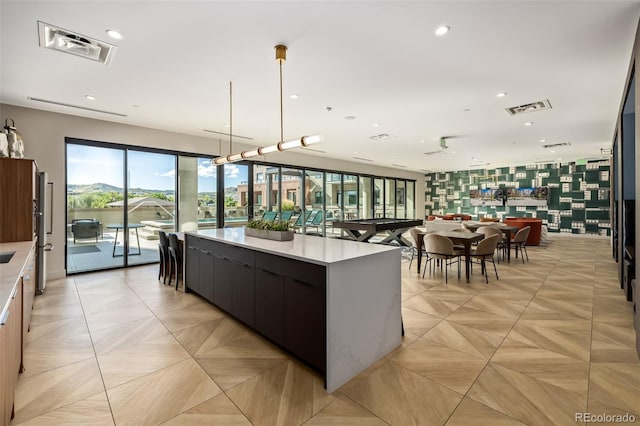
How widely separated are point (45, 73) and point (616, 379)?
638 cm

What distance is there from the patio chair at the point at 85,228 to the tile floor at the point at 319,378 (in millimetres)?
1968

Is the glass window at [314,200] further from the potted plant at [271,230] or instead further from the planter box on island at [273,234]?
the planter box on island at [273,234]

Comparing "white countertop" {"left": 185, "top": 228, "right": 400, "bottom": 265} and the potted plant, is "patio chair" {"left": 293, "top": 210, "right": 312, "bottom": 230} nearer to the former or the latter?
the potted plant

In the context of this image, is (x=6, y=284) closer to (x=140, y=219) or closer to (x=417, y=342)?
(x=417, y=342)

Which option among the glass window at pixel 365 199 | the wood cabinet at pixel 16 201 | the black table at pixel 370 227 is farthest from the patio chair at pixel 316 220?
the wood cabinet at pixel 16 201

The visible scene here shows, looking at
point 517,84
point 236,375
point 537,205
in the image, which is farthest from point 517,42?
point 537,205

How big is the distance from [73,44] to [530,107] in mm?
6201

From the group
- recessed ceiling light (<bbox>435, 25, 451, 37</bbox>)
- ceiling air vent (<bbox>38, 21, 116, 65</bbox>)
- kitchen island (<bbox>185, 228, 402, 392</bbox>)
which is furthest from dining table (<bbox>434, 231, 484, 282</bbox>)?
ceiling air vent (<bbox>38, 21, 116, 65</bbox>)

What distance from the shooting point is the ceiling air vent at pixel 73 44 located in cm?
287

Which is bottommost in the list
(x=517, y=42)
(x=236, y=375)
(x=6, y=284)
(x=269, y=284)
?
(x=236, y=375)

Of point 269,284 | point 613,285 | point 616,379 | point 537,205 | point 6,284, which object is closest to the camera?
point 6,284

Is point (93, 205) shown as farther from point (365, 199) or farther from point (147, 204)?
point (365, 199)

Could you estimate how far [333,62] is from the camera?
11.4ft

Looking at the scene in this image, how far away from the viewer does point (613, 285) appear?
16.0ft
